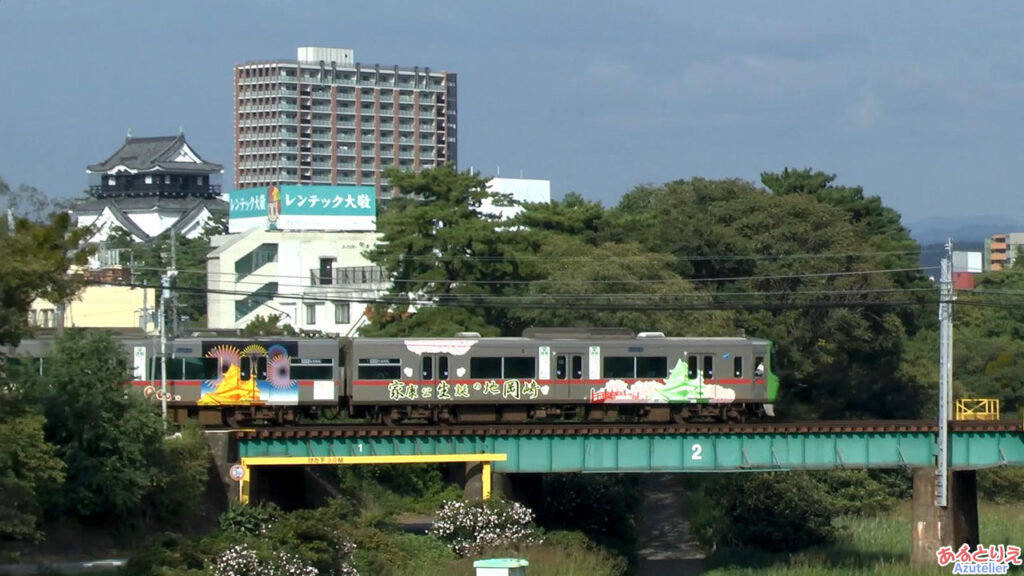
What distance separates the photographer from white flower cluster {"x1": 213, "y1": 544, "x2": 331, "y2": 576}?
33.8 meters

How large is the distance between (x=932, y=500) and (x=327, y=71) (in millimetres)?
149259

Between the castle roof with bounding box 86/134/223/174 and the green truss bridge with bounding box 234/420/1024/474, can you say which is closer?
the green truss bridge with bounding box 234/420/1024/474

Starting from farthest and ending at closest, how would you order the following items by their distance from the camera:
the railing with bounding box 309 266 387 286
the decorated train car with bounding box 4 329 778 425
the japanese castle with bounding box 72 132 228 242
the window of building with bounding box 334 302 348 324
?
the japanese castle with bounding box 72 132 228 242, the window of building with bounding box 334 302 348 324, the railing with bounding box 309 266 387 286, the decorated train car with bounding box 4 329 778 425

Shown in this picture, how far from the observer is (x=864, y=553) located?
4906cm

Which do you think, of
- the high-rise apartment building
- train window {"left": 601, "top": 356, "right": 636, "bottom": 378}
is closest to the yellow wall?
train window {"left": 601, "top": 356, "right": 636, "bottom": 378}

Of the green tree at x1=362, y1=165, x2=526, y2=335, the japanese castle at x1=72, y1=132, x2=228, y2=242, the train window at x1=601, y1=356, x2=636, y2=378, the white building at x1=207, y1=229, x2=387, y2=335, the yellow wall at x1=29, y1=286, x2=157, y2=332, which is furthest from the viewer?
the japanese castle at x1=72, y1=132, x2=228, y2=242

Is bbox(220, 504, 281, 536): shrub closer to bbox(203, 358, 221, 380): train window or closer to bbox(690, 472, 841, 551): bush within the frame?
bbox(203, 358, 221, 380): train window

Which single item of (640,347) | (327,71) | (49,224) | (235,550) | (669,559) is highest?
(327,71)

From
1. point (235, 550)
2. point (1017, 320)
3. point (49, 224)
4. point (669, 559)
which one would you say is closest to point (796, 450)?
point (669, 559)

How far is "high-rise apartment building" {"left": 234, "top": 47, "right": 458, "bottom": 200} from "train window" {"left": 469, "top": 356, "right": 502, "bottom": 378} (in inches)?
5543

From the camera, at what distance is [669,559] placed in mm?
52906

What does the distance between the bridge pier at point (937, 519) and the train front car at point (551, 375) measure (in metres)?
5.36

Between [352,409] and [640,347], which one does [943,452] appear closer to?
[640,347]

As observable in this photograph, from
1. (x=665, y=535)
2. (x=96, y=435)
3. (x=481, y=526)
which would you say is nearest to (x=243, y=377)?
(x=96, y=435)
